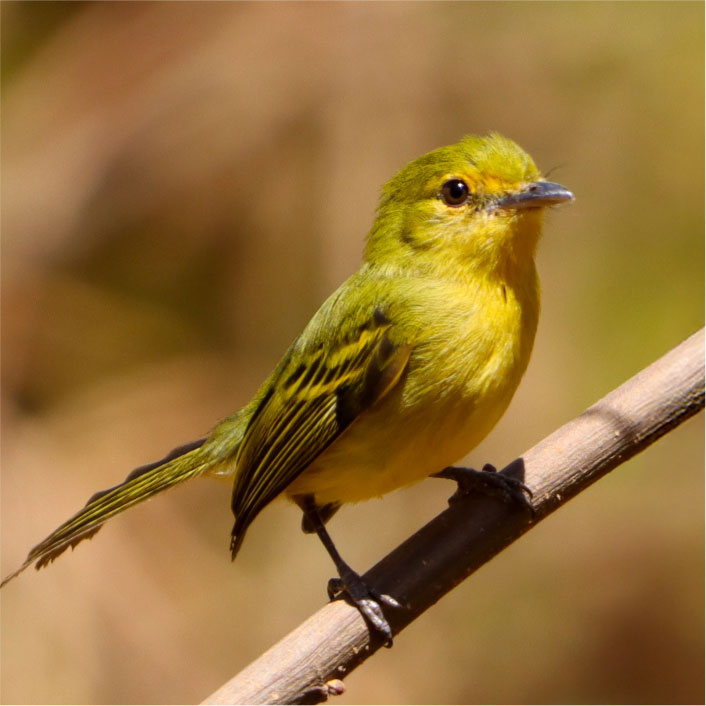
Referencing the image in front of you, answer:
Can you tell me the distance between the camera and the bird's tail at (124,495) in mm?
3963

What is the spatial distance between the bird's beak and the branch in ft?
2.05

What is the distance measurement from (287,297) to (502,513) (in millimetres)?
3480

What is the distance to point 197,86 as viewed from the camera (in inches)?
265

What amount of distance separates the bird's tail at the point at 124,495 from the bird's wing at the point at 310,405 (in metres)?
0.25

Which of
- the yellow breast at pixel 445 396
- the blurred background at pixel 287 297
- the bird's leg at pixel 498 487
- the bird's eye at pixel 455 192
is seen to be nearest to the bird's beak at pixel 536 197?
the bird's eye at pixel 455 192

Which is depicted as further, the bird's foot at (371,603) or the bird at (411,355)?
the bird at (411,355)

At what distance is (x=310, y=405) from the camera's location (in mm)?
3748

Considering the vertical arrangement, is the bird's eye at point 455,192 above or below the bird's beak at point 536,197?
above

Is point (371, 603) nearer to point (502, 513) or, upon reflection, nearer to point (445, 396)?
point (502, 513)

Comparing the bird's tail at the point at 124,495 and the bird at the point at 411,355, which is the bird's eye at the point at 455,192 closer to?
the bird at the point at 411,355

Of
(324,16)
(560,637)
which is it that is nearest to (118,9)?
(324,16)

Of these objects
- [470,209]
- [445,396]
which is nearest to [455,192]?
[470,209]

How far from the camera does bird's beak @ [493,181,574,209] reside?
11.3 ft

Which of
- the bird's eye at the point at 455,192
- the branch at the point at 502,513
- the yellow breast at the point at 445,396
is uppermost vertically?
the bird's eye at the point at 455,192
